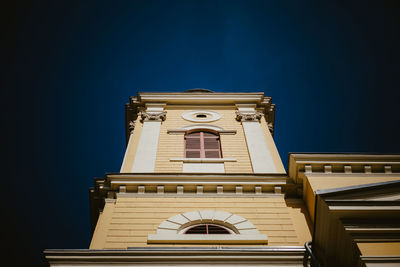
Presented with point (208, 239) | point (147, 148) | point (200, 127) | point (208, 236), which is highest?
point (200, 127)

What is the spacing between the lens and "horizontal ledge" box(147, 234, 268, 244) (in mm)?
9867

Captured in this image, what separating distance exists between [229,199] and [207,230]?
1624mm

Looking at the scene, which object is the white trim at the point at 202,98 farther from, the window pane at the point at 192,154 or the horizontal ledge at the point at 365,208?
the horizontal ledge at the point at 365,208

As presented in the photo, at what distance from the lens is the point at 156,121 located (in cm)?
1816

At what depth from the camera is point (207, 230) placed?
1059cm

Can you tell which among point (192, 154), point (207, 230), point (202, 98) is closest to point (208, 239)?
point (207, 230)

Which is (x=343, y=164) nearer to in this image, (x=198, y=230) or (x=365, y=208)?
(x=365, y=208)

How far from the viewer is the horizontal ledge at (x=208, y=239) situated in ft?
32.4

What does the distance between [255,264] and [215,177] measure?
454cm

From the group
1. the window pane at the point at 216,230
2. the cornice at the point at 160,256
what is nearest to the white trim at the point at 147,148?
the window pane at the point at 216,230

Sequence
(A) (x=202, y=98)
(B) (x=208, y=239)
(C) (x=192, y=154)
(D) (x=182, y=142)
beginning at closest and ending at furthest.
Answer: (B) (x=208, y=239) → (C) (x=192, y=154) → (D) (x=182, y=142) → (A) (x=202, y=98)

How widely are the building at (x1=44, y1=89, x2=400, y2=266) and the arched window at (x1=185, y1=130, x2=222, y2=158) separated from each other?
5 cm

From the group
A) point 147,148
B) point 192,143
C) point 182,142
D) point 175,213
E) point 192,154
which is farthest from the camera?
point 192,143

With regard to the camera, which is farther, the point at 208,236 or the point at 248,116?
the point at 248,116
